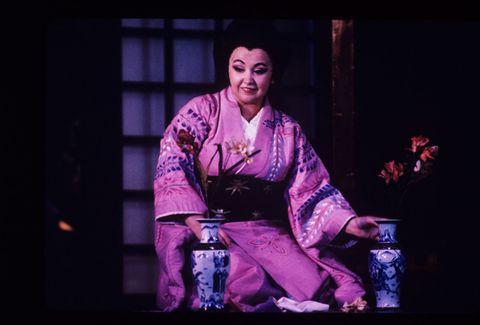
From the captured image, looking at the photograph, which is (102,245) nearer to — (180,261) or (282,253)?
(180,261)

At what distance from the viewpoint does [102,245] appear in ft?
10.6

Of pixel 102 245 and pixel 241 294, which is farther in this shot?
pixel 102 245

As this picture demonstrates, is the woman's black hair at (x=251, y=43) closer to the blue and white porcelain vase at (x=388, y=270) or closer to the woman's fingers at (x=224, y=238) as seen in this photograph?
the woman's fingers at (x=224, y=238)

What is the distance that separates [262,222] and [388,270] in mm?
744

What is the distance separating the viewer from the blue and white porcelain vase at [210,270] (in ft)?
9.44

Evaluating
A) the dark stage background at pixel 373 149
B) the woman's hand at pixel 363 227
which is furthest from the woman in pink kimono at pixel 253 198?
the dark stage background at pixel 373 149

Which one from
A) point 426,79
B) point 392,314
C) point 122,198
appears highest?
point 426,79

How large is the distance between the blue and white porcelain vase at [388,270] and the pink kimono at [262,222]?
16 centimetres

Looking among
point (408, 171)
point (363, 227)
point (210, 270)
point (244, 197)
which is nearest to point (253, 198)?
point (244, 197)

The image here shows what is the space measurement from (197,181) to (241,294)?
677 mm

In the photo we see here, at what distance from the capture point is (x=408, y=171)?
325 cm

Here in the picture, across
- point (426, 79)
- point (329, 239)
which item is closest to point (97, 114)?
point (329, 239)

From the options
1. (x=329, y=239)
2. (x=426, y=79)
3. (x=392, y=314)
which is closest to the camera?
(x=392, y=314)

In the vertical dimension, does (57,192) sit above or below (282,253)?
above
